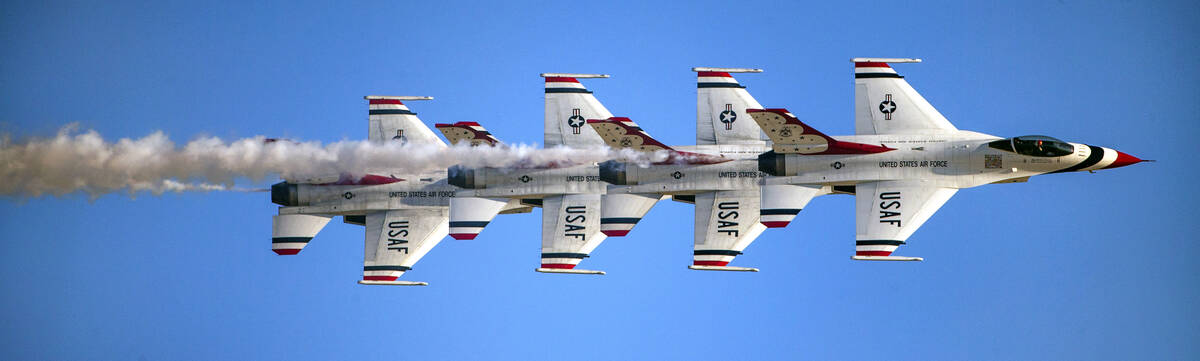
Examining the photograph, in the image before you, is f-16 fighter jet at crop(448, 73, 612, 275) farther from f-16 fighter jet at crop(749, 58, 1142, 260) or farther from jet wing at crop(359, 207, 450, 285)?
f-16 fighter jet at crop(749, 58, 1142, 260)

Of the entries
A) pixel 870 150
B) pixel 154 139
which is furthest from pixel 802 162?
pixel 154 139

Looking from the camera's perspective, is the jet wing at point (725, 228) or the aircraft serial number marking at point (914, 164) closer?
the aircraft serial number marking at point (914, 164)

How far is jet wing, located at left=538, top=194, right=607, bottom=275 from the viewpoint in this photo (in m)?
61.6

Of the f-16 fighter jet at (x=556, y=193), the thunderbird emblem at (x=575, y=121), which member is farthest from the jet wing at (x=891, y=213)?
the thunderbird emblem at (x=575, y=121)

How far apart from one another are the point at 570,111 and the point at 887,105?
10824mm

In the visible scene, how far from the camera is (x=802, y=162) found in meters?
58.9

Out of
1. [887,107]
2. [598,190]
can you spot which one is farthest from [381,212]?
[887,107]

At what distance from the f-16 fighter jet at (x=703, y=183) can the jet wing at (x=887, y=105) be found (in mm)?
3440

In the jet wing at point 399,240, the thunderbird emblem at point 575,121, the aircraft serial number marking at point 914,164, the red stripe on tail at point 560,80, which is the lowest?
the jet wing at point 399,240

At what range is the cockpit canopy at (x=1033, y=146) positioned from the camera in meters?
58.0

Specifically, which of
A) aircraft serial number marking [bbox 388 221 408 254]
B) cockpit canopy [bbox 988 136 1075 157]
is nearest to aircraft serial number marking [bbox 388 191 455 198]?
aircraft serial number marking [bbox 388 221 408 254]

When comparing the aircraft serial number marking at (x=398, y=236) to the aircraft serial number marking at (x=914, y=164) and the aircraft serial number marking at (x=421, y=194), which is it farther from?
the aircraft serial number marking at (x=914, y=164)

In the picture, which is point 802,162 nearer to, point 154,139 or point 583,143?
point 583,143

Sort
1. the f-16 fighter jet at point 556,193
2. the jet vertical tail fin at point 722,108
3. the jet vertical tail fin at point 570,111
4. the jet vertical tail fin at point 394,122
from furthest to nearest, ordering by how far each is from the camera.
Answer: the jet vertical tail fin at point 394,122, the jet vertical tail fin at point 570,111, the f-16 fighter jet at point 556,193, the jet vertical tail fin at point 722,108
